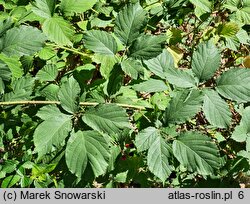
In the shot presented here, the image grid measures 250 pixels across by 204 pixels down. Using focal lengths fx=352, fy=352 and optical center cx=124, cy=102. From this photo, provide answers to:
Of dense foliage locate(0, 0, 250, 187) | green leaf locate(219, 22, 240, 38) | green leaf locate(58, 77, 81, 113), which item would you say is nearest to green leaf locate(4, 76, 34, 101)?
dense foliage locate(0, 0, 250, 187)

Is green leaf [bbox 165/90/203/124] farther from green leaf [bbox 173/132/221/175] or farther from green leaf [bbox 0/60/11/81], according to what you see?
green leaf [bbox 0/60/11/81]

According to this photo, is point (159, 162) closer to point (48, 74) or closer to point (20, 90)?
point (20, 90)

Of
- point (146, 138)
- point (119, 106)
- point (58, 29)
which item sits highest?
point (58, 29)

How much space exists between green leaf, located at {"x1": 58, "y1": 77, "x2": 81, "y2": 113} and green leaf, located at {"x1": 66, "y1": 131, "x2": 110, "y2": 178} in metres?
0.11

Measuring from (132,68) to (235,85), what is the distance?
1.17ft

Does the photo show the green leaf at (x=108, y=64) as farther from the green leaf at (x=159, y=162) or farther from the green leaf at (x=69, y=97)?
the green leaf at (x=159, y=162)

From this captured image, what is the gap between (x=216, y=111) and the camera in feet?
3.82

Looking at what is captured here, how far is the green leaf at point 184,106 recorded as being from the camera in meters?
1.16

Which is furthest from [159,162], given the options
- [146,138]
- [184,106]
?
[184,106]

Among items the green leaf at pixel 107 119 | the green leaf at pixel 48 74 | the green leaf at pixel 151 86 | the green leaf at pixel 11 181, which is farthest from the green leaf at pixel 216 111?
the green leaf at pixel 11 181

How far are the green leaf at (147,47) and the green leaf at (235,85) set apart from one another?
9.5 inches

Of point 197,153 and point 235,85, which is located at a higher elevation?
point 235,85

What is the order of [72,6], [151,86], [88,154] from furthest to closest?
[72,6] < [151,86] < [88,154]

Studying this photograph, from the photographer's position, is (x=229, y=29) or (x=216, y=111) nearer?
(x=216, y=111)
